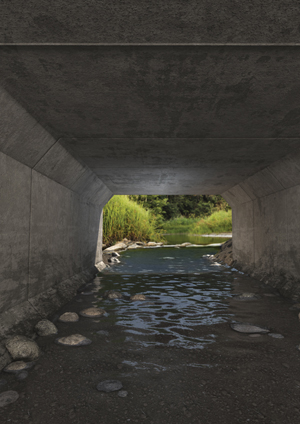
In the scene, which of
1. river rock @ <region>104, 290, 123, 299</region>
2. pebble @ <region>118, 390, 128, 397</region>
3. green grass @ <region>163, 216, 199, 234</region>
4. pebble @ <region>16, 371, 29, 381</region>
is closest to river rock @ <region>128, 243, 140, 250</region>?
Result: river rock @ <region>104, 290, 123, 299</region>

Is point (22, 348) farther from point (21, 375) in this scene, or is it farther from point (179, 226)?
point (179, 226)

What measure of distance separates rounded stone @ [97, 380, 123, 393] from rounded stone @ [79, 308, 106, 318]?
2.37 metres

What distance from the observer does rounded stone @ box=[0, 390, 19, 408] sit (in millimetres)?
2802

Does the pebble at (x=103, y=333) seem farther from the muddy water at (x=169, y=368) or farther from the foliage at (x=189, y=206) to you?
the foliage at (x=189, y=206)

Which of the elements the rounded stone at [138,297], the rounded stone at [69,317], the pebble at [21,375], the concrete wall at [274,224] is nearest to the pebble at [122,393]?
the pebble at [21,375]

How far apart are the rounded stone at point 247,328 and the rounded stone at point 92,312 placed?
2319 millimetres

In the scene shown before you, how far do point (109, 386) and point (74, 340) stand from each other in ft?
4.30

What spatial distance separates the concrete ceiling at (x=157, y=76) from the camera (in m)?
2.54

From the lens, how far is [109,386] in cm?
309

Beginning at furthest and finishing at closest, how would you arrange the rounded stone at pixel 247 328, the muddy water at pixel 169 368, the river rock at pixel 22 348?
1. the rounded stone at pixel 247 328
2. the river rock at pixel 22 348
3. the muddy water at pixel 169 368

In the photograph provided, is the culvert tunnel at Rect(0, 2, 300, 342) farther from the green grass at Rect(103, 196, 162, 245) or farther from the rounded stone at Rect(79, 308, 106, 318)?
the green grass at Rect(103, 196, 162, 245)

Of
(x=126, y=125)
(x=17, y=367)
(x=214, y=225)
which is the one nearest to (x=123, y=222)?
(x=126, y=125)

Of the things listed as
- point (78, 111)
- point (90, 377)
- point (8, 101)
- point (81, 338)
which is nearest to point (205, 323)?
point (81, 338)

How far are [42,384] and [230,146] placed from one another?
484 centimetres
